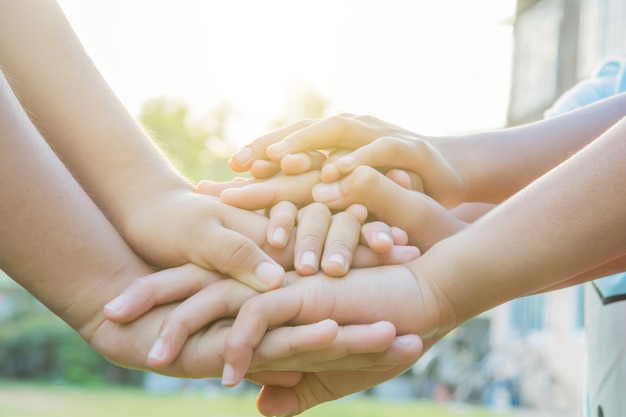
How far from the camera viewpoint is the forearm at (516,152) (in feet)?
6.77

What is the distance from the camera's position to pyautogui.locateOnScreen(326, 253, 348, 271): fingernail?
167 centimetres

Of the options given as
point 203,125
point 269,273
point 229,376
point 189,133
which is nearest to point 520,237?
point 269,273

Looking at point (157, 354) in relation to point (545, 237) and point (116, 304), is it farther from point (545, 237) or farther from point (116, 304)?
point (545, 237)

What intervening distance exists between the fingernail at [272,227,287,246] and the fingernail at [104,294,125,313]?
0.35 meters

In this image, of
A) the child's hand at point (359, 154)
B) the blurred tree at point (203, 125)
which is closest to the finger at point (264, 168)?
the child's hand at point (359, 154)

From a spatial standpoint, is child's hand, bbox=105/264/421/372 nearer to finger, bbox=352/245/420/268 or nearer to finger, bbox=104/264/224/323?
finger, bbox=104/264/224/323

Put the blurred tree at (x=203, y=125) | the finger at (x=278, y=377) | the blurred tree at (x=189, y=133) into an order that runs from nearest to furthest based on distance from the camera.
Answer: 1. the finger at (x=278, y=377)
2. the blurred tree at (x=203, y=125)
3. the blurred tree at (x=189, y=133)

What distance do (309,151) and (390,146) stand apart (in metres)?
0.20

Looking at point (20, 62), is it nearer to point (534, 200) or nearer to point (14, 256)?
point (14, 256)

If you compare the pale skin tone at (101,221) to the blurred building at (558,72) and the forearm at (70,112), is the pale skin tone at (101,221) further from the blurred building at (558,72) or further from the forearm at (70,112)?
the blurred building at (558,72)

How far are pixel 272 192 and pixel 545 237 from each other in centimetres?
65

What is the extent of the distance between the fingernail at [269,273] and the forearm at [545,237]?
0.28 meters

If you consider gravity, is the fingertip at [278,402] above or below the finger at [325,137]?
below

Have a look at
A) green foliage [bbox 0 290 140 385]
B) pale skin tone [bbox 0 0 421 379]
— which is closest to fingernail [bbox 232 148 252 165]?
pale skin tone [bbox 0 0 421 379]
